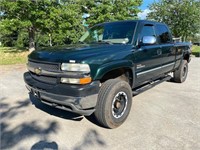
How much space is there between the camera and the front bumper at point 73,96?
3.11 m

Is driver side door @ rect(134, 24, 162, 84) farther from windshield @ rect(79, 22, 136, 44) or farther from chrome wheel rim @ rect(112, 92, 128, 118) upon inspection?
chrome wheel rim @ rect(112, 92, 128, 118)

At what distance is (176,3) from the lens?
79.4ft

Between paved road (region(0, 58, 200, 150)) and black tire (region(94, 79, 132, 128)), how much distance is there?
0.56ft

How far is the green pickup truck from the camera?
3.15 meters

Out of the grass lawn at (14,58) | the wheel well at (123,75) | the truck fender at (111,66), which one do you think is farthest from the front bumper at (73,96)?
the grass lawn at (14,58)

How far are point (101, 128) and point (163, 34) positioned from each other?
128 inches

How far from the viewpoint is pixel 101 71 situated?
129 inches

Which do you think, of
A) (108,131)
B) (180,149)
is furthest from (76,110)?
(180,149)

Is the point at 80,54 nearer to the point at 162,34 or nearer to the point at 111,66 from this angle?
the point at 111,66

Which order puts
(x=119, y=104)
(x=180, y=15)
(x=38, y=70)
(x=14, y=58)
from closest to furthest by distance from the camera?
(x=38, y=70)
(x=119, y=104)
(x=14, y=58)
(x=180, y=15)

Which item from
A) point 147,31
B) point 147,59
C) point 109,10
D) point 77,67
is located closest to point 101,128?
point 77,67

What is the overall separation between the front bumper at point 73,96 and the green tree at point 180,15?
22.1m

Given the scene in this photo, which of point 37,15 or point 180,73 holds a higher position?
point 37,15

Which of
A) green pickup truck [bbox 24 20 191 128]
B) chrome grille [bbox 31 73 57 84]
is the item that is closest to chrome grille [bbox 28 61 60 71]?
green pickup truck [bbox 24 20 191 128]
